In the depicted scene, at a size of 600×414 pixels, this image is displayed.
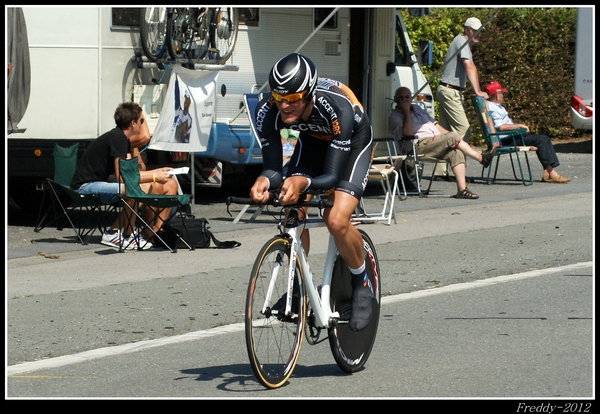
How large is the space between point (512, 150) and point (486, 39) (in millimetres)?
7567

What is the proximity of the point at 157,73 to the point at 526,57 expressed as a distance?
12.4 meters

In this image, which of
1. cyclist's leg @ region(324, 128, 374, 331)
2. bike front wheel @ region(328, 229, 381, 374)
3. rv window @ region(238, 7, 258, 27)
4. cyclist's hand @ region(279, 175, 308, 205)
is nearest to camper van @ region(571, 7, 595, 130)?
rv window @ region(238, 7, 258, 27)

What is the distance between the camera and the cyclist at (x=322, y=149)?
548cm

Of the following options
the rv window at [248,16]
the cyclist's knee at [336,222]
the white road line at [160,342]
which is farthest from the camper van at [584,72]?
the cyclist's knee at [336,222]

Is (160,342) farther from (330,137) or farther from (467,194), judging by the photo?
(467,194)

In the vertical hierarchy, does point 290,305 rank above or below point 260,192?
below

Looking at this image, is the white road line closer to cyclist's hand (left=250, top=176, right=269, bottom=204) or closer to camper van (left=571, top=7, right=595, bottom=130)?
cyclist's hand (left=250, top=176, right=269, bottom=204)

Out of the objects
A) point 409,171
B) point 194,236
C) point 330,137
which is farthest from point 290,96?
point 409,171

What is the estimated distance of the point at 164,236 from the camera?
10.8 meters

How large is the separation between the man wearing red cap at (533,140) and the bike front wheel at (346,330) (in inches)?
400

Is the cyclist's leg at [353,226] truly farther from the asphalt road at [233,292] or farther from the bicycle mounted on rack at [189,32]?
the bicycle mounted on rack at [189,32]

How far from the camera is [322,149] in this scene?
6.03 meters

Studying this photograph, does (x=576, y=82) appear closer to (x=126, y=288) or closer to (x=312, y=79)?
(x=126, y=288)

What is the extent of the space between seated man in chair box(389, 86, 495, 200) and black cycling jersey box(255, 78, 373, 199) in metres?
8.87
